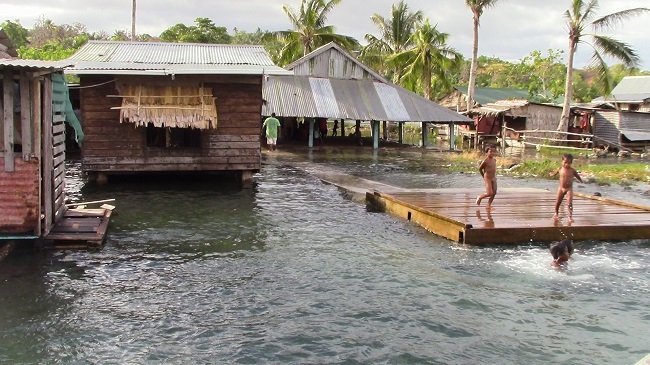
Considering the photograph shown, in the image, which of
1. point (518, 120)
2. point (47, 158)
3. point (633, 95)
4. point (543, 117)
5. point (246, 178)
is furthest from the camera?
point (633, 95)

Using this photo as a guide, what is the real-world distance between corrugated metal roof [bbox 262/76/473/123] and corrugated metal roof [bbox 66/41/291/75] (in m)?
9.12

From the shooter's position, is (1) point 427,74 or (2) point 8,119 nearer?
(2) point 8,119

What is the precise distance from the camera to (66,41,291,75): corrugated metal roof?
14.4 metres

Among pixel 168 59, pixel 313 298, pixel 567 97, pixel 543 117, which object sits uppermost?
pixel 567 97

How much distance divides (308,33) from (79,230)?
101 feet

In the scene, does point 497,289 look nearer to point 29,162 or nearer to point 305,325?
point 305,325

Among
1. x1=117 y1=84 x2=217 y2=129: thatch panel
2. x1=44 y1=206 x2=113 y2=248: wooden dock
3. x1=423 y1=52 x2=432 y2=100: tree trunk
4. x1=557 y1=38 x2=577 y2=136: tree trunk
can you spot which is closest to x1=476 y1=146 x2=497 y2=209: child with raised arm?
x1=117 y1=84 x2=217 y2=129: thatch panel

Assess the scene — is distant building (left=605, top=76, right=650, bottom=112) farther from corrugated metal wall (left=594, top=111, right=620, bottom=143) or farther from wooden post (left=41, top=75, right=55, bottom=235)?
wooden post (left=41, top=75, right=55, bottom=235)

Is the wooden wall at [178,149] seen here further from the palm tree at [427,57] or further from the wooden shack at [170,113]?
the palm tree at [427,57]

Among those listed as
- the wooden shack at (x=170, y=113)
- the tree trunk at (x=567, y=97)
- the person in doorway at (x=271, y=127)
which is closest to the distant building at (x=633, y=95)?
the tree trunk at (x=567, y=97)

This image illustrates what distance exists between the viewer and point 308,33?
38.9 metres

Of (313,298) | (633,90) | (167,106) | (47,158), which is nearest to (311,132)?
(167,106)

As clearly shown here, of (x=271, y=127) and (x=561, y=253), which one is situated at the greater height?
(x=271, y=127)

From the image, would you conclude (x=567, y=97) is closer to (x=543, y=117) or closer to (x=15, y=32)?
(x=543, y=117)
